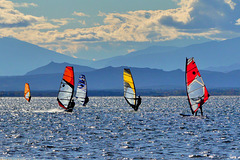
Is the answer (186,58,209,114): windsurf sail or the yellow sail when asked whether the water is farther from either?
the yellow sail

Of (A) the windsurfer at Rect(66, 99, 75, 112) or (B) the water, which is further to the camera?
(A) the windsurfer at Rect(66, 99, 75, 112)

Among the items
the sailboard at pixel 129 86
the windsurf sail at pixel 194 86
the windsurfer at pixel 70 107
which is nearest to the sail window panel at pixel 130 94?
the sailboard at pixel 129 86

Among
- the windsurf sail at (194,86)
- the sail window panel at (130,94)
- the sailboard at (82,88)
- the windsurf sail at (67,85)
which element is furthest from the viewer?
the sailboard at (82,88)

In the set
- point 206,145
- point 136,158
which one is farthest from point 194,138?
point 136,158

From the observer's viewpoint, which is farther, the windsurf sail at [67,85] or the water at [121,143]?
the windsurf sail at [67,85]

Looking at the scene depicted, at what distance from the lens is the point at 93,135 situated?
49.5 m

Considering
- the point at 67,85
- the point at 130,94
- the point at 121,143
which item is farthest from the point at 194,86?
the point at 67,85

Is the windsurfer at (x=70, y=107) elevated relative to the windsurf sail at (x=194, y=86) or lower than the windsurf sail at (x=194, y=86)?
lower

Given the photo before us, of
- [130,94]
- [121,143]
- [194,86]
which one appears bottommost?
[121,143]

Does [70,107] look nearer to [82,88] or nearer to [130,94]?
[130,94]

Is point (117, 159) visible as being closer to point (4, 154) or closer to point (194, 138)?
point (4, 154)

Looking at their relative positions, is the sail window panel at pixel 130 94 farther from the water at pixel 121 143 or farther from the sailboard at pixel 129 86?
the water at pixel 121 143

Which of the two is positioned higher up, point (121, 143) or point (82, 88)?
point (82, 88)

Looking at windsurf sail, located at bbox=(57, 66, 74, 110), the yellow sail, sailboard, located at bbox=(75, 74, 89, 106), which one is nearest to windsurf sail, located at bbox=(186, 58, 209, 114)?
the yellow sail
